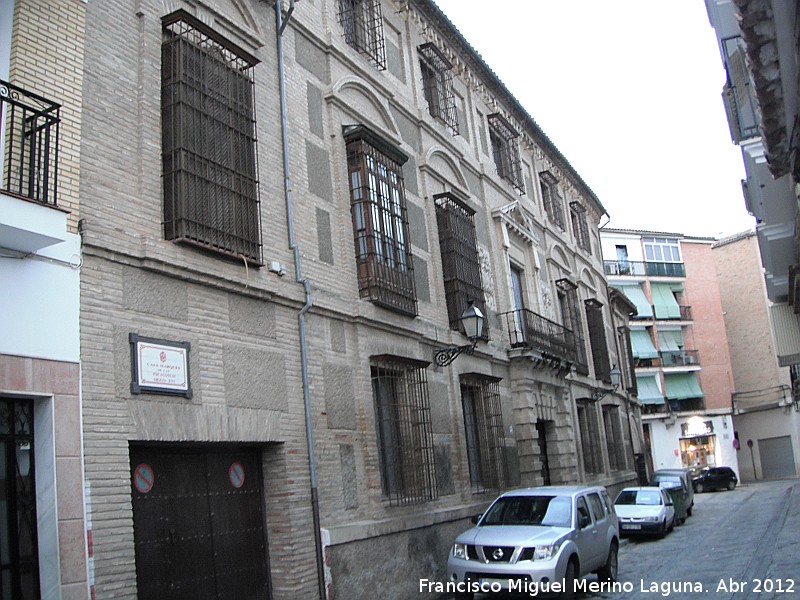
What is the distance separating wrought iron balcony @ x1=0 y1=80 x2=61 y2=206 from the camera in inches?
267

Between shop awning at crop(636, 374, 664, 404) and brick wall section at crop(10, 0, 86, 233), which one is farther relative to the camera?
shop awning at crop(636, 374, 664, 404)

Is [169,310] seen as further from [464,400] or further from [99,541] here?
[464,400]

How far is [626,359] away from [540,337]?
16.4m

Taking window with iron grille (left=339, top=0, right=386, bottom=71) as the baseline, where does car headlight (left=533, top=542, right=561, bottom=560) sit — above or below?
below

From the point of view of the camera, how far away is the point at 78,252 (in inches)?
295

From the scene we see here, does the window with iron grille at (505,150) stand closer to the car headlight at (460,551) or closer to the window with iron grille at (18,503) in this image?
the car headlight at (460,551)

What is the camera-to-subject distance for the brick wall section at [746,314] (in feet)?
169

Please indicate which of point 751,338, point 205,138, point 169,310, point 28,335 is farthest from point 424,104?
point 751,338

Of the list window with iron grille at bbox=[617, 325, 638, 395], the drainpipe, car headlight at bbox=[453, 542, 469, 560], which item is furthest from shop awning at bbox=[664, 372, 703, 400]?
the drainpipe

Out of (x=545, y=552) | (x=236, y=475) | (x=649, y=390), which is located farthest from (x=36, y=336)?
(x=649, y=390)

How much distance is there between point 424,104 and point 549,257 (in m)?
8.07

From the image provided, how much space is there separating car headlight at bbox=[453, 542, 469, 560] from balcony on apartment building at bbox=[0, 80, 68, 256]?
6.48 m

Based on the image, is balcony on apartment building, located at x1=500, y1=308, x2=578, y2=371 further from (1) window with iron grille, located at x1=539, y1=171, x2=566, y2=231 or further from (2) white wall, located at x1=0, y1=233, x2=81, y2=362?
(2) white wall, located at x1=0, y1=233, x2=81, y2=362

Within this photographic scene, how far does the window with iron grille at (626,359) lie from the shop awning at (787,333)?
6622mm
